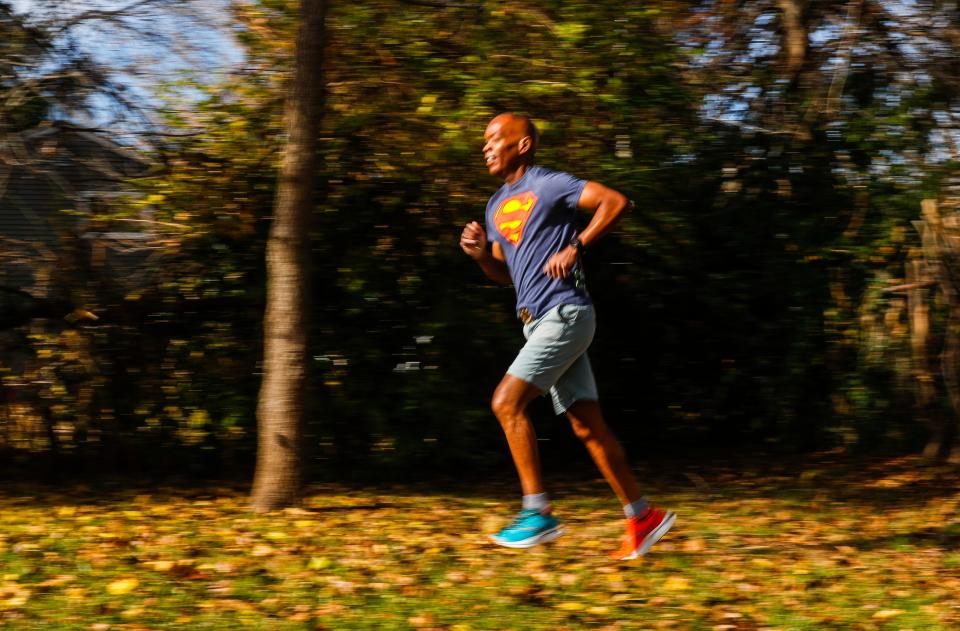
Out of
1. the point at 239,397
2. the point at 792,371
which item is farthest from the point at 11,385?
the point at 792,371

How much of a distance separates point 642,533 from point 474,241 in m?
1.62

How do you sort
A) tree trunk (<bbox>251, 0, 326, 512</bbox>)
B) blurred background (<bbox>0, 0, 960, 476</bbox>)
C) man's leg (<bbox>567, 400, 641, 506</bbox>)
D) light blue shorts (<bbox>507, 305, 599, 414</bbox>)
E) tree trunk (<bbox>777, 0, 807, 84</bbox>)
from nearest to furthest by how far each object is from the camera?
light blue shorts (<bbox>507, 305, 599, 414</bbox>)
man's leg (<bbox>567, 400, 641, 506</bbox>)
tree trunk (<bbox>251, 0, 326, 512</bbox>)
blurred background (<bbox>0, 0, 960, 476</bbox>)
tree trunk (<bbox>777, 0, 807, 84</bbox>)

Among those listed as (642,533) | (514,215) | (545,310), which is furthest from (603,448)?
(514,215)

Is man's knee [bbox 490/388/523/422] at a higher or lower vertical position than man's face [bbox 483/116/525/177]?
lower

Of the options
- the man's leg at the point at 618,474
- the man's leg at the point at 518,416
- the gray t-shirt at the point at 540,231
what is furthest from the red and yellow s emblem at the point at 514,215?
the man's leg at the point at 618,474

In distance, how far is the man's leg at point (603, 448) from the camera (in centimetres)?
534

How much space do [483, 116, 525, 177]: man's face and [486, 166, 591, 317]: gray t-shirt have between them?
4.1 inches

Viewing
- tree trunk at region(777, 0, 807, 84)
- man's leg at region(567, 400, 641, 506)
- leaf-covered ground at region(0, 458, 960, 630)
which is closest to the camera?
leaf-covered ground at region(0, 458, 960, 630)

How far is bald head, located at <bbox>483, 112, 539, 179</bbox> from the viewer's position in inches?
211

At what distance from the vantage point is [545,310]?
5184 millimetres

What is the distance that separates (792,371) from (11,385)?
5.59m

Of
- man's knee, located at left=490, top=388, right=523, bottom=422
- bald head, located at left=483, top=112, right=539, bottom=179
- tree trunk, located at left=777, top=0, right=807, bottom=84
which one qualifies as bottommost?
man's knee, located at left=490, top=388, right=523, bottom=422

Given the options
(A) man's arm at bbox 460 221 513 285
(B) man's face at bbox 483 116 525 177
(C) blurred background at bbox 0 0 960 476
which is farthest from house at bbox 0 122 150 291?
(B) man's face at bbox 483 116 525 177

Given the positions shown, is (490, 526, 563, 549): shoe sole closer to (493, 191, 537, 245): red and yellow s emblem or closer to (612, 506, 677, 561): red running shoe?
Answer: (612, 506, 677, 561): red running shoe
